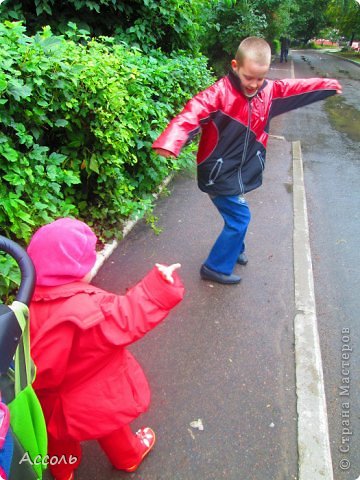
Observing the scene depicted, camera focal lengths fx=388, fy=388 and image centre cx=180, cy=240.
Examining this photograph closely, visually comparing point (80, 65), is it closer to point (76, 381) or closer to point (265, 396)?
point (76, 381)

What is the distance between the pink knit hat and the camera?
57.6 inches

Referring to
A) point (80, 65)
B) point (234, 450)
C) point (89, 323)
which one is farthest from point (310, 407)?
point (80, 65)

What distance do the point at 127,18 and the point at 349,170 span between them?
14.4ft

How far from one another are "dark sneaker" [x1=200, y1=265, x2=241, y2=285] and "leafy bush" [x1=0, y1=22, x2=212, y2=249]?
103 centimetres

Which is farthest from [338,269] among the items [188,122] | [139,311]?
[139,311]

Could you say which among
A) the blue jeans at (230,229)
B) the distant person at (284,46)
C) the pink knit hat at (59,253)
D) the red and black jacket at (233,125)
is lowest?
the blue jeans at (230,229)

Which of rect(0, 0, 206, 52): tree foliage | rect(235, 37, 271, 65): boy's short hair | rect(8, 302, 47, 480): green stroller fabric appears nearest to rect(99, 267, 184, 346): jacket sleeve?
rect(8, 302, 47, 480): green stroller fabric

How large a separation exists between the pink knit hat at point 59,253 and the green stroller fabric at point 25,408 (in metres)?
0.31

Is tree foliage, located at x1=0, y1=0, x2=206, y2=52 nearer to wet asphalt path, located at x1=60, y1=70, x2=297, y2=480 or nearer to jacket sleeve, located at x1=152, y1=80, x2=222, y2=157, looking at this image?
wet asphalt path, located at x1=60, y1=70, x2=297, y2=480

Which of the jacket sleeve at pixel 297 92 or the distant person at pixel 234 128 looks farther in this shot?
the jacket sleeve at pixel 297 92

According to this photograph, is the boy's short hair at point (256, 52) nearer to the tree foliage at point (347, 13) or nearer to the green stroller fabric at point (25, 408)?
the green stroller fabric at point (25, 408)

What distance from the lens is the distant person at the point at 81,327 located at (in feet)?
4.72

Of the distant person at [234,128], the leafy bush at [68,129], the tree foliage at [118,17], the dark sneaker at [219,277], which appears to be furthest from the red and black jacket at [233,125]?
the tree foliage at [118,17]

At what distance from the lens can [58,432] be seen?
5.54 ft
